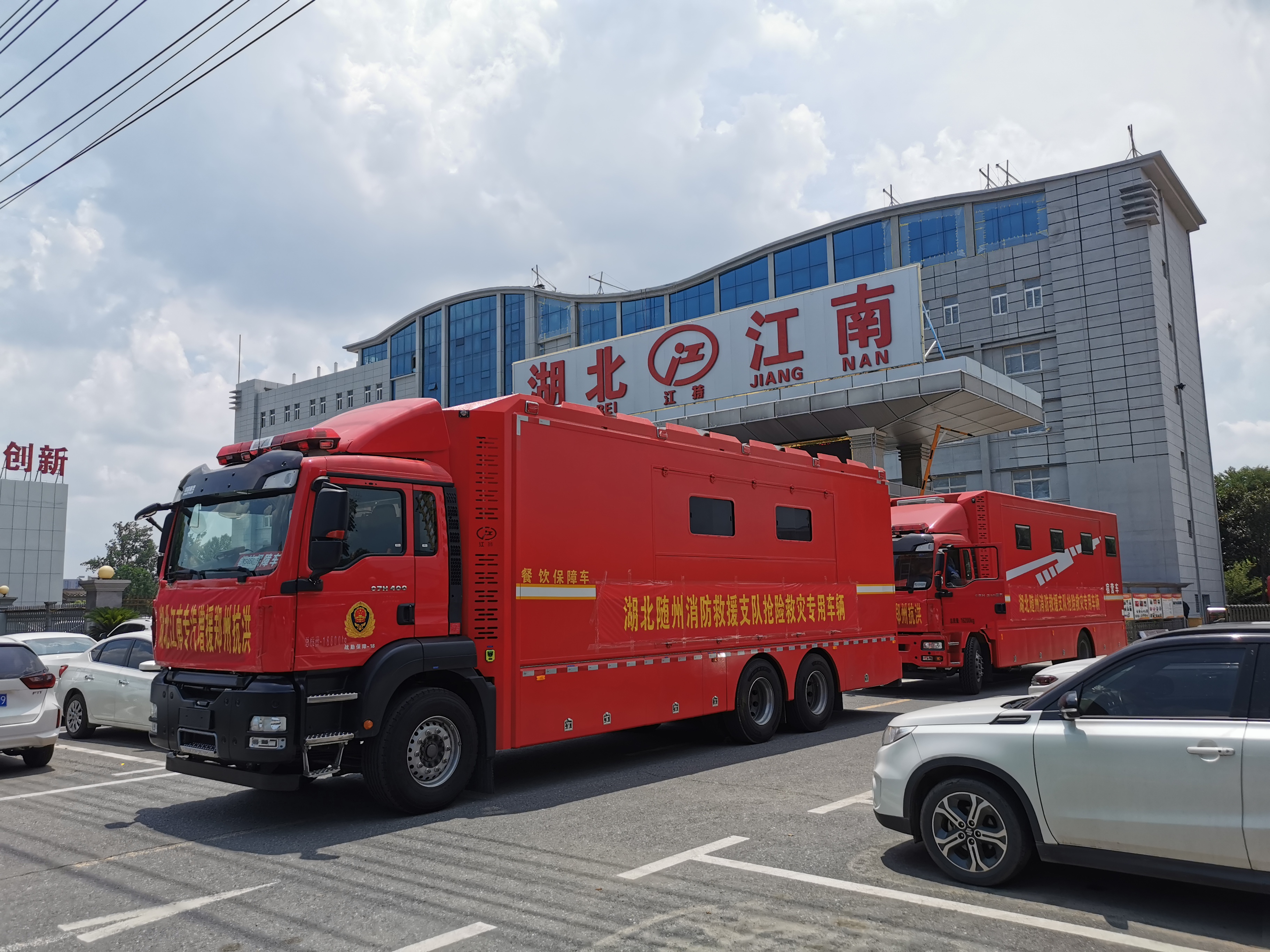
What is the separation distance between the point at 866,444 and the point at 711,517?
12.5 metres

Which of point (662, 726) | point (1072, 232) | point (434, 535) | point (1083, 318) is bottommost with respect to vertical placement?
point (662, 726)

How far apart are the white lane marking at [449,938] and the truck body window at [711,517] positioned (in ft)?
19.7

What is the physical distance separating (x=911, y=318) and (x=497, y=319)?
47372mm

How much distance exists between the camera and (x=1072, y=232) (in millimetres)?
43438

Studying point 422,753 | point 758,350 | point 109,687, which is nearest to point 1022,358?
point 758,350

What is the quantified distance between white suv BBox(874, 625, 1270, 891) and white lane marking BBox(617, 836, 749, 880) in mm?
1178

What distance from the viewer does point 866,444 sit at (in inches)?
878

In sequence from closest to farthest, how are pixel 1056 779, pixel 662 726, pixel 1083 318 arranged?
pixel 1056 779, pixel 662 726, pixel 1083 318

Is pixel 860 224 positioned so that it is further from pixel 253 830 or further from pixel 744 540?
pixel 253 830

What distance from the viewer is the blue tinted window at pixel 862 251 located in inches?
1913

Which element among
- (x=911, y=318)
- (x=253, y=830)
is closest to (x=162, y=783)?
(x=253, y=830)

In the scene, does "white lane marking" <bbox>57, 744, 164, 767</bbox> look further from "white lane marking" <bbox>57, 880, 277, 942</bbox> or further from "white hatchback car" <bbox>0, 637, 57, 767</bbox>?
"white lane marking" <bbox>57, 880, 277, 942</bbox>

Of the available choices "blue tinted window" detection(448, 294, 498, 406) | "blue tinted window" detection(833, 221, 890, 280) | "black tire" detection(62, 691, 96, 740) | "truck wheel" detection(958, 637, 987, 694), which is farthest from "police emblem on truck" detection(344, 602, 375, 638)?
"blue tinted window" detection(448, 294, 498, 406)

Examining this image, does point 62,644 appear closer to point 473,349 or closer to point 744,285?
point 744,285
